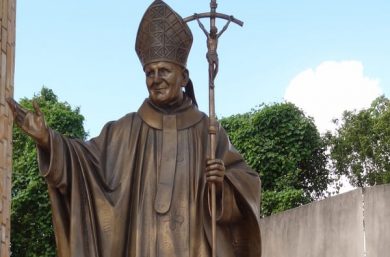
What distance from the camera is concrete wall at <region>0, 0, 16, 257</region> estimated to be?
14.6 meters

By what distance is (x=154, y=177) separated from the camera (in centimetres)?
721

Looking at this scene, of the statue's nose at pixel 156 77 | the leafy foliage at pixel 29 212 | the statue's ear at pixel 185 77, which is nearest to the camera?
the statue's nose at pixel 156 77

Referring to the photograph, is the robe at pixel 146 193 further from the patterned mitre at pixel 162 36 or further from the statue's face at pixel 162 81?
the patterned mitre at pixel 162 36

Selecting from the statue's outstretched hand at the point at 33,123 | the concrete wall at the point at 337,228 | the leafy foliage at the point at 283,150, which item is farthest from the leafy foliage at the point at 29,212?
the statue's outstretched hand at the point at 33,123

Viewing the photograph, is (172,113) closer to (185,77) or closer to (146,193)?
(185,77)

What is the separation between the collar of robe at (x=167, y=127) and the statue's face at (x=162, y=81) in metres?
0.11

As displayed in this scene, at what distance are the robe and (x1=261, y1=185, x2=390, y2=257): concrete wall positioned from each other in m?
6.91

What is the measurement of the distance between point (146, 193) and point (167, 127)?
0.54m

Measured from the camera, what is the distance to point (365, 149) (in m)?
38.0

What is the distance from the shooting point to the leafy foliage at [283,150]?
32.8 meters

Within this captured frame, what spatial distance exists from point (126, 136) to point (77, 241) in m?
0.91

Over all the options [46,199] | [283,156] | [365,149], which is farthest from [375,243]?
[365,149]

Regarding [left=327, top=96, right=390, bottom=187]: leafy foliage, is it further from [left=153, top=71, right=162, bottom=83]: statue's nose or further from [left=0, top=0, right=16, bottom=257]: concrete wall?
[left=153, top=71, right=162, bottom=83]: statue's nose

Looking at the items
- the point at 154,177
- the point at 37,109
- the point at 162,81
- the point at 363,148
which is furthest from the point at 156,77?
the point at 363,148
